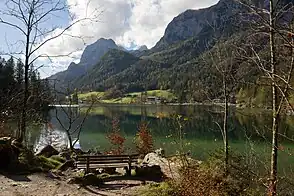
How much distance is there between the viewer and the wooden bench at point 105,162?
13.9 meters

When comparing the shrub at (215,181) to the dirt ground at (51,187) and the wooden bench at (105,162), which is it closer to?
the dirt ground at (51,187)

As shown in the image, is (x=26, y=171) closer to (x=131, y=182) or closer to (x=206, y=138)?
(x=131, y=182)

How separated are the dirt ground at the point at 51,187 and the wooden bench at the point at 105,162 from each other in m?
1.08

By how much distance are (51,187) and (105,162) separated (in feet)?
9.85

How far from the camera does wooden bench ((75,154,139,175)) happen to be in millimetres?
13883

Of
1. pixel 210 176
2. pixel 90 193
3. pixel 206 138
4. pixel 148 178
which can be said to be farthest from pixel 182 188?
pixel 206 138

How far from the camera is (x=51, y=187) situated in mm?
11609

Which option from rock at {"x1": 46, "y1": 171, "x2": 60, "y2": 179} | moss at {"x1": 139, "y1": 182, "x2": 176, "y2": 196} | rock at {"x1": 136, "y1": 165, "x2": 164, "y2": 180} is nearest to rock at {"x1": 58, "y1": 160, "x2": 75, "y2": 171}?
rock at {"x1": 46, "y1": 171, "x2": 60, "y2": 179}

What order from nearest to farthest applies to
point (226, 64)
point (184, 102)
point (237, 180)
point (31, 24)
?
1. point (237, 180)
2. point (226, 64)
3. point (31, 24)
4. point (184, 102)

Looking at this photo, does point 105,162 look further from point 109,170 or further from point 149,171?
point 149,171

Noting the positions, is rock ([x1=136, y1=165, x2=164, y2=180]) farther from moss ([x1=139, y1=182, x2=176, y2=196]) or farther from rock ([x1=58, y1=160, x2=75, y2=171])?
rock ([x1=58, y1=160, x2=75, y2=171])

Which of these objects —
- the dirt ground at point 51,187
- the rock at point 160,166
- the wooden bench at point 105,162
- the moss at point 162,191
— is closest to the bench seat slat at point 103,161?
the wooden bench at point 105,162

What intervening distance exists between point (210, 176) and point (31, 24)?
432 inches

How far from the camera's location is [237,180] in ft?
34.9
